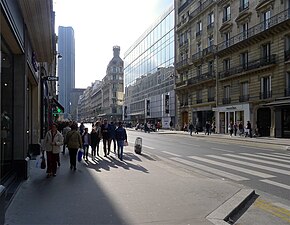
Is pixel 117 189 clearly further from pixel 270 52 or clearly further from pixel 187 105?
pixel 187 105

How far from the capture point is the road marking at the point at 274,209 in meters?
6.17

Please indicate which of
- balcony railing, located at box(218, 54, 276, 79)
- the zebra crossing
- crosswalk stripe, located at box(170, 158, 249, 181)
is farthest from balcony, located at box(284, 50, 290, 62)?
crosswalk stripe, located at box(170, 158, 249, 181)

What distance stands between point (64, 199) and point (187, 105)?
1968 inches

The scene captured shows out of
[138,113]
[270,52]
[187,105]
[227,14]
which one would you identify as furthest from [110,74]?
[270,52]

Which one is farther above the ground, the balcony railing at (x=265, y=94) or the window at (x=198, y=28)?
the window at (x=198, y=28)

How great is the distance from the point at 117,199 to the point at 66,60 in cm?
10666

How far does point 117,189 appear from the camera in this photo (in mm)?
7992

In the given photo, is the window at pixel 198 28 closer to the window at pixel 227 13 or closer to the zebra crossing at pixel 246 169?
the window at pixel 227 13

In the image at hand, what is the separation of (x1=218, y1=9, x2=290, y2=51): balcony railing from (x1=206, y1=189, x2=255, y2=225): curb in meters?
28.8

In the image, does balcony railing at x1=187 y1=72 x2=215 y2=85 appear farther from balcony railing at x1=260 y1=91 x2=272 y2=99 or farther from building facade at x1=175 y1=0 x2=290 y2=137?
balcony railing at x1=260 y1=91 x2=272 y2=99

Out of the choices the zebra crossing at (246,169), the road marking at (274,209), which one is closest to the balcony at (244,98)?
the zebra crossing at (246,169)

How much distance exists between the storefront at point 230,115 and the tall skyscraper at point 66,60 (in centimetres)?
4694

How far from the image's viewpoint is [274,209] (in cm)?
665

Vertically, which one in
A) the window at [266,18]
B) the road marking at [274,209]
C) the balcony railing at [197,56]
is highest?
the window at [266,18]
